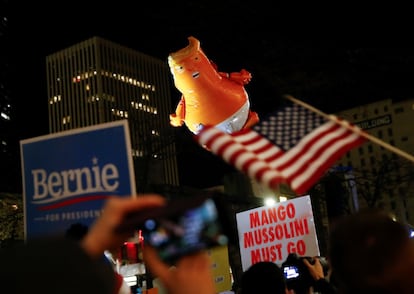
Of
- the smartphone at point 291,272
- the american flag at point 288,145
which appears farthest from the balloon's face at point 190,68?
the american flag at point 288,145

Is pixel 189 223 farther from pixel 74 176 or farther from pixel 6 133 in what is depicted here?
pixel 6 133

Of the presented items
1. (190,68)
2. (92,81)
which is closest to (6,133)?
(190,68)

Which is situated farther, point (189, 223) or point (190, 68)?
point (190, 68)

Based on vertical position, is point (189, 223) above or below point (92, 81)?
below

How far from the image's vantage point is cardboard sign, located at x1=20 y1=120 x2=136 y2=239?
4387mm

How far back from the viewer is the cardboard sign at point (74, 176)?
14.4 ft

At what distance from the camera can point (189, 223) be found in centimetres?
160

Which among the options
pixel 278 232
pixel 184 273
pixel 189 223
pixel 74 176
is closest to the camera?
pixel 189 223

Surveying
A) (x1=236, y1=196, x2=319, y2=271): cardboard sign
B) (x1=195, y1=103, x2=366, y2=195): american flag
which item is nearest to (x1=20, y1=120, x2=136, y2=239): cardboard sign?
(x1=195, y1=103, x2=366, y2=195): american flag

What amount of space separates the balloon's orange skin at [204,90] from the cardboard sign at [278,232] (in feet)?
7.01

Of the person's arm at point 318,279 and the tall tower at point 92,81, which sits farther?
the tall tower at point 92,81

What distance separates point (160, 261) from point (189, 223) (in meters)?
0.20

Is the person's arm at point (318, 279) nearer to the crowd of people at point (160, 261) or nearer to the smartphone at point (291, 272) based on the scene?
the smartphone at point (291, 272)

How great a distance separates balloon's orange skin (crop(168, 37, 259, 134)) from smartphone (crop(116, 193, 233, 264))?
9400 mm
